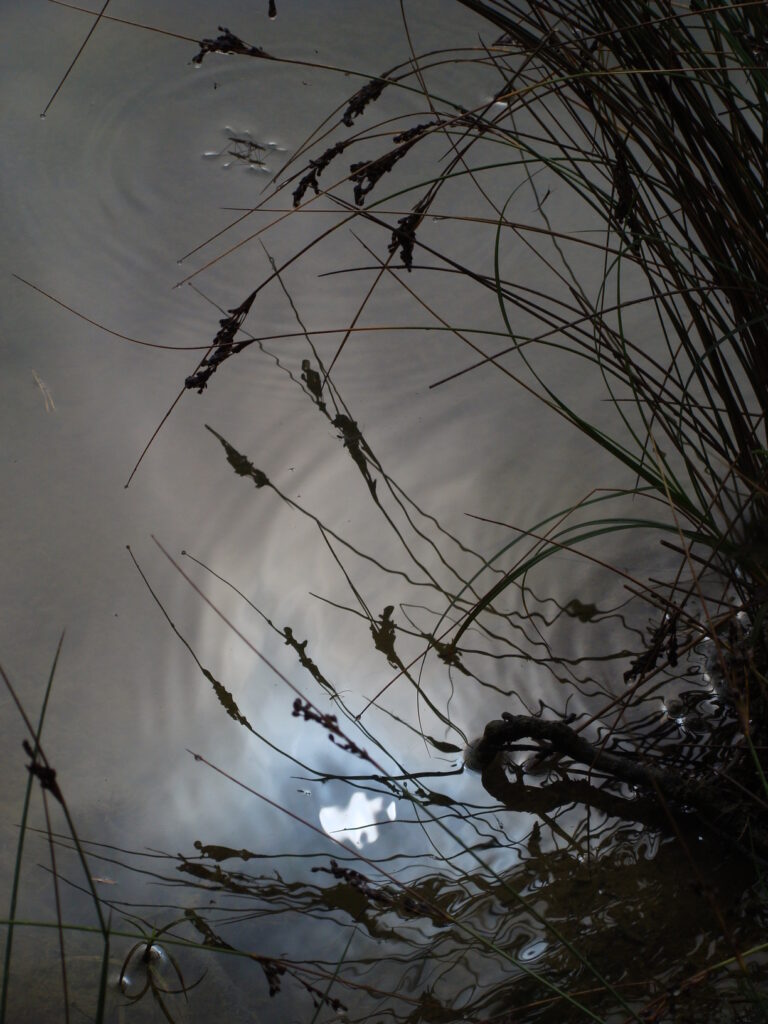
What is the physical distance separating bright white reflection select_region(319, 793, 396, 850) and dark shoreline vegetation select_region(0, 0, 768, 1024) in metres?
0.01

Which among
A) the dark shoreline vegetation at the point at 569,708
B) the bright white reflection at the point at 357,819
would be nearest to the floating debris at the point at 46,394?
the dark shoreline vegetation at the point at 569,708

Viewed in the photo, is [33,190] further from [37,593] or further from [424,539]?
[424,539]

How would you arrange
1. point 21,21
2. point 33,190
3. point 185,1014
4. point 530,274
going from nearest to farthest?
point 185,1014, point 530,274, point 33,190, point 21,21

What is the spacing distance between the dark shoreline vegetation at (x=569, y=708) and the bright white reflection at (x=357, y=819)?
1 centimetres

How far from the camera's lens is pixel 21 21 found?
1.56m

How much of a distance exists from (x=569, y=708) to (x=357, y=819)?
20cm

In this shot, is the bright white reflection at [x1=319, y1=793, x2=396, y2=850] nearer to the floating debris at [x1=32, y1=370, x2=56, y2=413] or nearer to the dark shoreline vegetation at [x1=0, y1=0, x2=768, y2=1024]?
the dark shoreline vegetation at [x1=0, y1=0, x2=768, y2=1024]

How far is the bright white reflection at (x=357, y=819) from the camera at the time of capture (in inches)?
30.5

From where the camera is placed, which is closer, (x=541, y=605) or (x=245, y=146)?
(x=541, y=605)

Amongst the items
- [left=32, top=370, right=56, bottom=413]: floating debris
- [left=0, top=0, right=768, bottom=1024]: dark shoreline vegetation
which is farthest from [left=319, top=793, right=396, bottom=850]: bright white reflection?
[left=32, top=370, right=56, bottom=413]: floating debris

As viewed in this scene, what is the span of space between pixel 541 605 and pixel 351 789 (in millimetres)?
250

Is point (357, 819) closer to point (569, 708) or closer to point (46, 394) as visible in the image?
point (569, 708)

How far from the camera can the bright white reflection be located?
773mm

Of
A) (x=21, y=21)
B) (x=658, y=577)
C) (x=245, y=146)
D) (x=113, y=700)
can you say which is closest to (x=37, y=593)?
(x=113, y=700)
